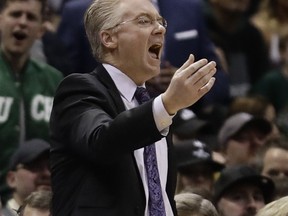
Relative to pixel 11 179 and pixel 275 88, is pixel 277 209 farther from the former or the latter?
pixel 275 88

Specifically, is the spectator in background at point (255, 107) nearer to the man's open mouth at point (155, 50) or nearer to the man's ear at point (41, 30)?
the man's ear at point (41, 30)

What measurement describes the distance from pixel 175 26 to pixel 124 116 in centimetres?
450

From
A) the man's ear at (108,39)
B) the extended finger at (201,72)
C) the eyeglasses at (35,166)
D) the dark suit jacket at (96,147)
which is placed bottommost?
the eyeglasses at (35,166)

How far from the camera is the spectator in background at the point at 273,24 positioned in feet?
32.7

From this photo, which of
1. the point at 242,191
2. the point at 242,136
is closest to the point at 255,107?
the point at 242,136

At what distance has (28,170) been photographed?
7.09 meters

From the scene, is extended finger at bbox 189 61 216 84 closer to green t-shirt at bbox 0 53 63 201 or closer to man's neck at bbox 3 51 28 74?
green t-shirt at bbox 0 53 63 201

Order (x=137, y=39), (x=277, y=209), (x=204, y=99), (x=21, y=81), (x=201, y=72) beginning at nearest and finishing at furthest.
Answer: (x=201, y=72)
(x=137, y=39)
(x=277, y=209)
(x=21, y=81)
(x=204, y=99)

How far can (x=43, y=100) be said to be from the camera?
7.56 meters

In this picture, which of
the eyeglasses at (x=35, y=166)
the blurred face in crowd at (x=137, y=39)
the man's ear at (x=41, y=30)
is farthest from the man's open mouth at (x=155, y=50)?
the man's ear at (x=41, y=30)

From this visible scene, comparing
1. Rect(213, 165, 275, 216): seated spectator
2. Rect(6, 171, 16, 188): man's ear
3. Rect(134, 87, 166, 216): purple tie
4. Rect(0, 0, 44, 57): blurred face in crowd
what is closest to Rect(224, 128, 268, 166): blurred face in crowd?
Rect(213, 165, 275, 216): seated spectator

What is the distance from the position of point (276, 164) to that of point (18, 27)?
6.49ft

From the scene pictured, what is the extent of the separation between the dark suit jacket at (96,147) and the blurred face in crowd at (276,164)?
3.55 meters

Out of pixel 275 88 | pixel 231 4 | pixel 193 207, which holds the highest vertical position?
pixel 193 207
